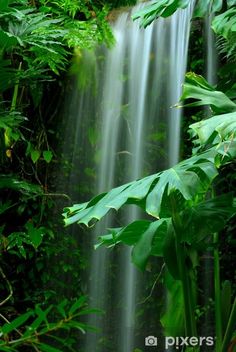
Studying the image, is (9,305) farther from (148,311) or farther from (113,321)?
(148,311)

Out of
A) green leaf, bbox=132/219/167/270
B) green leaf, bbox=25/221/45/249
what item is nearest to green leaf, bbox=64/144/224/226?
green leaf, bbox=132/219/167/270

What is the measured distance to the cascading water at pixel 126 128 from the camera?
2.51 metres

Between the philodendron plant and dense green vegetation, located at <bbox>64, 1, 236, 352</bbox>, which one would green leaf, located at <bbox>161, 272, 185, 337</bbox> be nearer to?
dense green vegetation, located at <bbox>64, 1, 236, 352</bbox>

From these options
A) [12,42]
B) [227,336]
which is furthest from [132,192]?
[12,42]

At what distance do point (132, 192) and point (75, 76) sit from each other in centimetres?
199

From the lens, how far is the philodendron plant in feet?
3.93

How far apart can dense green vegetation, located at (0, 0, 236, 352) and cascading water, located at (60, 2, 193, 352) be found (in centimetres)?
14

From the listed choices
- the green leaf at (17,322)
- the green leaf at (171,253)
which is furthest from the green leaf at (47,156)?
the green leaf at (17,322)

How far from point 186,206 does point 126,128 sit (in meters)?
1.41

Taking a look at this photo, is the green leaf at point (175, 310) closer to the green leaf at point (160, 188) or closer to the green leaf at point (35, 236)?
the green leaf at point (160, 188)

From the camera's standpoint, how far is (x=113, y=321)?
2.50 m

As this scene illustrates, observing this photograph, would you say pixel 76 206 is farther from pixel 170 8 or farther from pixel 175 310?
pixel 170 8

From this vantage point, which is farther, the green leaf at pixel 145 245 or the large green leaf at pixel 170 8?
the large green leaf at pixel 170 8

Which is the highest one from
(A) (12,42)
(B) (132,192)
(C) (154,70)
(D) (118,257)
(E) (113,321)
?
(C) (154,70)
